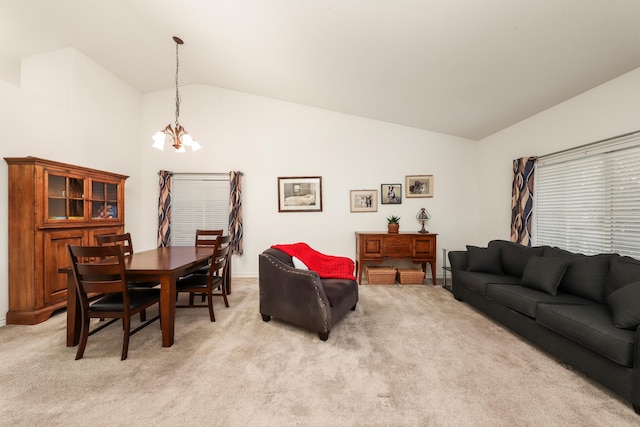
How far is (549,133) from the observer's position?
3.23 meters

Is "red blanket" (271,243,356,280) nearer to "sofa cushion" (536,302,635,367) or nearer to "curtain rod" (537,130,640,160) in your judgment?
"sofa cushion" (536,302,635,367)

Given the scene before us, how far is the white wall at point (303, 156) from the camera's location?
470cm

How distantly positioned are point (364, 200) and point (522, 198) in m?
2.42

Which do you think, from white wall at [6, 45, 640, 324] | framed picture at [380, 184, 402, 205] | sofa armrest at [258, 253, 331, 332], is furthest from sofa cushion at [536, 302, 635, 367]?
framed picture at [380, 184, 402, 205]

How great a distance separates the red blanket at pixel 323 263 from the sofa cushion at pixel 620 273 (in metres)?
2.31

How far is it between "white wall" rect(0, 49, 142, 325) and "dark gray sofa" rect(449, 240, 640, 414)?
544 cm

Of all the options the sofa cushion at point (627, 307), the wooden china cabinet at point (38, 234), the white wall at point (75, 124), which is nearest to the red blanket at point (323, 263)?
the sofa cushion at point (627, 307)

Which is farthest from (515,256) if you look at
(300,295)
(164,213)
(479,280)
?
(164,213)

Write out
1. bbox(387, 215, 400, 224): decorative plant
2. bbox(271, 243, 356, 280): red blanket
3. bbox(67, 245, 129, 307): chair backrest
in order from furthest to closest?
bbox(387, 215, 400, 224): decorative plant → bbox(271, 243, 356, 280): red blanket → bbox(67, 245, 129, 307): chair backrest

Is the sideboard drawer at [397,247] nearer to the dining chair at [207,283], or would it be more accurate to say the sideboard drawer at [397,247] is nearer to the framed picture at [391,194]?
the framed picture at [391,194]

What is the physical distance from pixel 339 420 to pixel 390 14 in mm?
3163

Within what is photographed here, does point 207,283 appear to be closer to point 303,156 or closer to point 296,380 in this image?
point 296,380

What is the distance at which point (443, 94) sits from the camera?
10.8 ft

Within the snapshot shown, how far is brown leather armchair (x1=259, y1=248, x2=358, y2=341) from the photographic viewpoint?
2322mm
